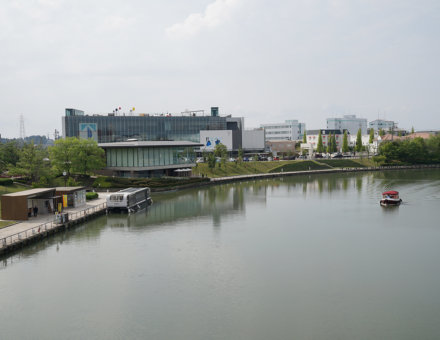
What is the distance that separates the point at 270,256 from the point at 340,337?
1224 centimetres

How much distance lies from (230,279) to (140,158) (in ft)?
159

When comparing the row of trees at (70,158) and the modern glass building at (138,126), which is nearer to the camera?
the row of trees at (70,158)

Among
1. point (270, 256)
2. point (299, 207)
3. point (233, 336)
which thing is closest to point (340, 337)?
point (233, 336)

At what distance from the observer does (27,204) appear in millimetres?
40094

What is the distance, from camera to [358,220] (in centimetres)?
4422

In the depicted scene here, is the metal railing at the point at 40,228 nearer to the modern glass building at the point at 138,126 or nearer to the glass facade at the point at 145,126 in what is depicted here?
the modern glass building at the point at 138,126

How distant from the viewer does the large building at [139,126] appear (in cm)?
10769

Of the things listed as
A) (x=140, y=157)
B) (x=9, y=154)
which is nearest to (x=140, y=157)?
(x=140, y=157)

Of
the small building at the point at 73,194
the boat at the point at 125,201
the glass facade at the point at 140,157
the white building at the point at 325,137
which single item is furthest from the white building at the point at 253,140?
the small building at the point at 73,194

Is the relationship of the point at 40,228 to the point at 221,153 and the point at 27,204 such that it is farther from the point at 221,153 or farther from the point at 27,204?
the point at 221,153

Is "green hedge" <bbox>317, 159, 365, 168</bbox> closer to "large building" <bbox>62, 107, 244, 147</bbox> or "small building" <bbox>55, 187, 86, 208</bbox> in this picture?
"large building" <bbox>62, 107, 244, 147</bbox>

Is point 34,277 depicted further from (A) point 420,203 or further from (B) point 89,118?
(B) point 89,118


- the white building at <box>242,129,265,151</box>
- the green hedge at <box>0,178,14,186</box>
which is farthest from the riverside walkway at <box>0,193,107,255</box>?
the white building at <box>242,129,265,151</box>

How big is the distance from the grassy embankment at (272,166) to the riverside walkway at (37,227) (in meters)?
41.5
